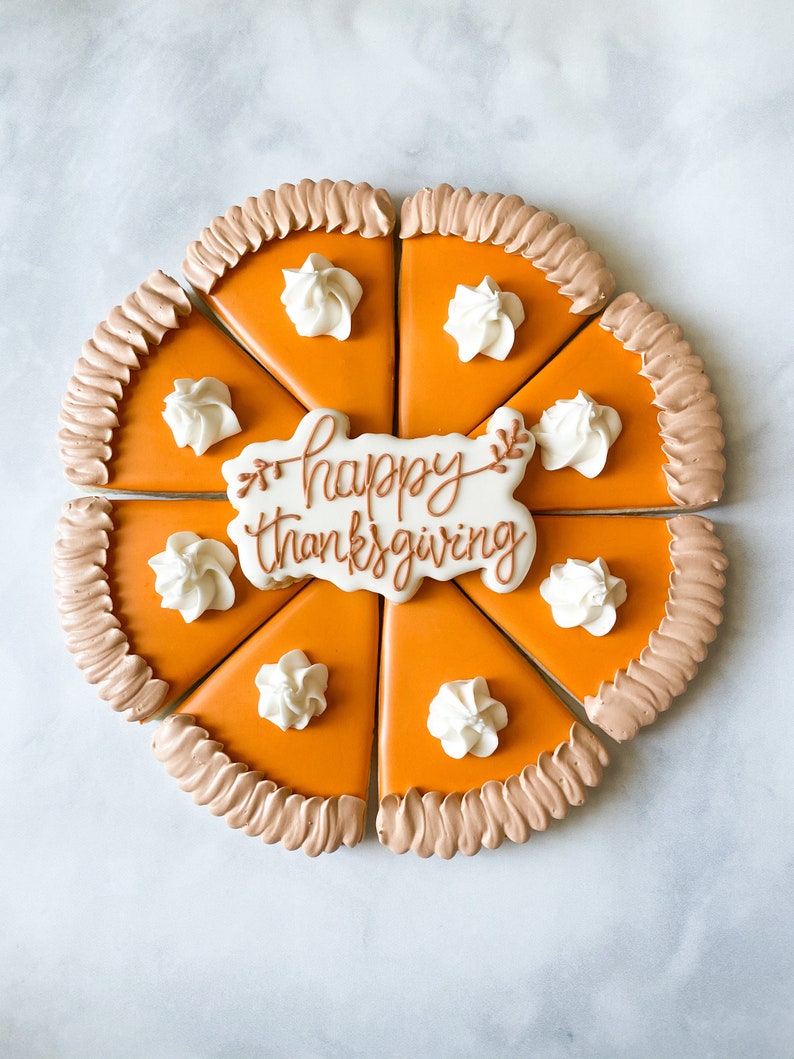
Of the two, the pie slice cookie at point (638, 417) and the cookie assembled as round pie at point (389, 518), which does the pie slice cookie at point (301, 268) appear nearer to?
the cookie assembled as round pie at point (389, 518)

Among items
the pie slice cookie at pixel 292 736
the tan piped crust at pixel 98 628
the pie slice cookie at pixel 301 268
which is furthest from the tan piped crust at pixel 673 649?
the tan piped crust at pixel 98 628

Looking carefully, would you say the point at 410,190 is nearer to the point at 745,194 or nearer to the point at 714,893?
the point at 745,194

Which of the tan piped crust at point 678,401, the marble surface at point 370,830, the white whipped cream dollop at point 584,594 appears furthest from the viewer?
the marble surface at point 370,830

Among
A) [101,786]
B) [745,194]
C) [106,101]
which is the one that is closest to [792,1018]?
[101,786]

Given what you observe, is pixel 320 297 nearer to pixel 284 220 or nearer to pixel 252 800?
pixel 284 220

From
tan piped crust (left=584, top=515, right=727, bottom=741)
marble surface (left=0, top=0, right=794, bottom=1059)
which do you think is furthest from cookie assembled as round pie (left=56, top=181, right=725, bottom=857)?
marble surface (left=0, top=0, right=794, bottom=1059)

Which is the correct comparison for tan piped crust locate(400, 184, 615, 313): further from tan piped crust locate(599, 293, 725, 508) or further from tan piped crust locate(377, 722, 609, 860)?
tan piped crust locate(377, 722, 609, 860)

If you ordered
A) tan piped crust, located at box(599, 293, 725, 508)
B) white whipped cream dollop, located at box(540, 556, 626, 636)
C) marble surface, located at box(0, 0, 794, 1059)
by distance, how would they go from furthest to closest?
marble surface, located at box(0, 0, 794, 1059)
tan piped crust, located at box(599, 293, 725, 508)
white whipped cream dollop, located at box(540, 556, 626, 636)

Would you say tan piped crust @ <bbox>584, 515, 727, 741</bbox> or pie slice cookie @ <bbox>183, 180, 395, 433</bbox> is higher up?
pie slice cookie @ <bbox>183, 180, 395, 433</bbox>
